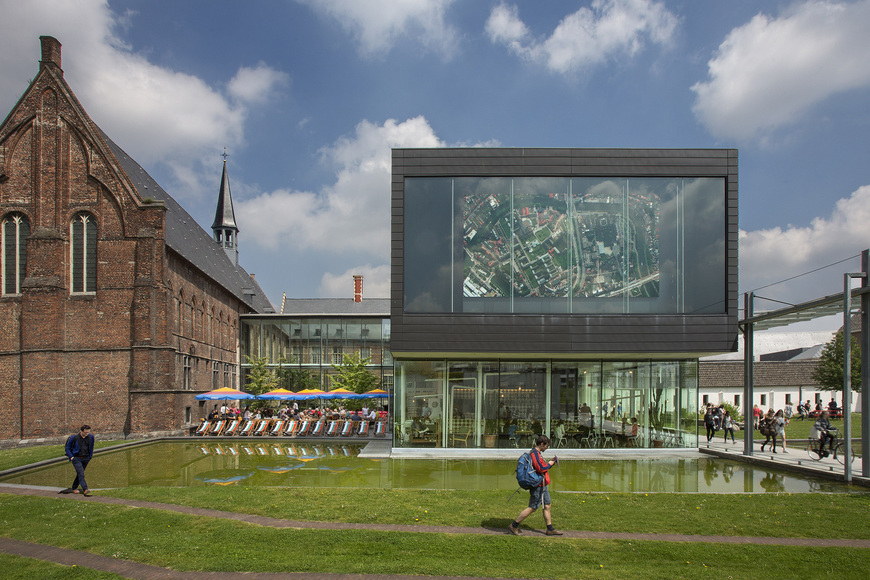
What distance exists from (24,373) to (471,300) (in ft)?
75.0

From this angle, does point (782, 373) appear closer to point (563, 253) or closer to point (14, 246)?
point (563, 253)

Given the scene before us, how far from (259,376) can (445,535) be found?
1338 inches

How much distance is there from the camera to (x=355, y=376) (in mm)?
40812

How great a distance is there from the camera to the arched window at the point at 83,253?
30312 millimetres

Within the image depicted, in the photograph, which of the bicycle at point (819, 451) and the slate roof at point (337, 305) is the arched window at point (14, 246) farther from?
the slate roof at point (337, 305)

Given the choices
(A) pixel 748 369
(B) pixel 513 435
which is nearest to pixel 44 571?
(B) pixel 513 435

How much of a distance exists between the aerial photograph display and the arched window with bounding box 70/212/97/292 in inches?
823

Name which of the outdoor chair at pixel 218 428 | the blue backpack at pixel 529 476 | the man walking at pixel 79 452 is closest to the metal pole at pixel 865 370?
the blue backpack at pixel 529 476

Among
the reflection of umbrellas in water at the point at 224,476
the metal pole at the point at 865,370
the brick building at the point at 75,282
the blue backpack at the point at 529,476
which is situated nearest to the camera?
the blue backpack at the point at 529,476

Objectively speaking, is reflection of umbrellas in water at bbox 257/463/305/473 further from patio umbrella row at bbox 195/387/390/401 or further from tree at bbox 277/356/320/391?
tree at bbox 277/356/320/391


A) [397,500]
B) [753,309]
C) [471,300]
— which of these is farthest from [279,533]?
[753,309]

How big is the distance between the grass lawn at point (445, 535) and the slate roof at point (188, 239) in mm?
23502

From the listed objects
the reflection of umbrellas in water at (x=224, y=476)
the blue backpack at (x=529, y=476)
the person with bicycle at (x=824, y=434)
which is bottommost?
the reflection of umbrellas in water at (x=224, y=476)

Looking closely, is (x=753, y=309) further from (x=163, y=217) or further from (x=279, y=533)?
(x=163, y=217)
